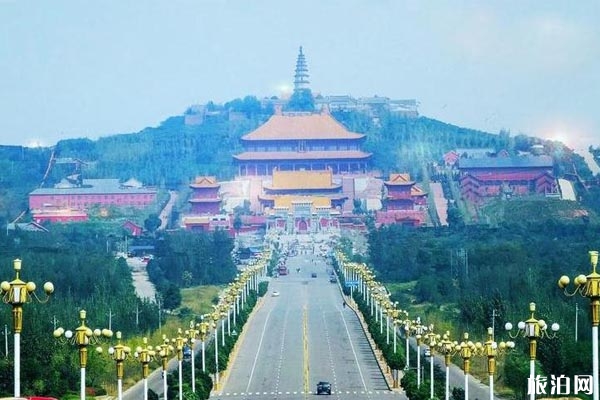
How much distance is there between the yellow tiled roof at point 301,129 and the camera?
121750 millimetres

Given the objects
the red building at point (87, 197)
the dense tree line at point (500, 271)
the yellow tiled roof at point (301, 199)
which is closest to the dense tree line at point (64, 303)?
the dense tree line at point (500, 271)

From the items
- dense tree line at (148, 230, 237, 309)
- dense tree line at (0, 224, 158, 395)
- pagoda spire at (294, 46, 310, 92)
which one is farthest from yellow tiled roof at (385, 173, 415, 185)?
pagoda spire at (294, 46, 310, 92)

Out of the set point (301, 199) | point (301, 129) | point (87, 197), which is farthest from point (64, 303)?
point (301, 129)

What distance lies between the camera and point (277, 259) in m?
90.9

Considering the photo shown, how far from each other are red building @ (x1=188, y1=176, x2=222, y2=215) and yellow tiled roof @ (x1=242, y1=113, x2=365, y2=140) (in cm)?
1546

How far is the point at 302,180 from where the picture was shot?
11094 cm

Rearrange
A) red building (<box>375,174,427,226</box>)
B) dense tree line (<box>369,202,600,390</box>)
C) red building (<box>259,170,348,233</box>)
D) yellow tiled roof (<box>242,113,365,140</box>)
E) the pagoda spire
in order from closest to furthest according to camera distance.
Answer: dense tree line (<box>369,202,600,390</box>)
red building (<box>375,174,427,226</box>)
red building (<box>259,170,348,233</box>)
yellow tiled roof (<box>242,113,365,140</box>)
the pagoda spire

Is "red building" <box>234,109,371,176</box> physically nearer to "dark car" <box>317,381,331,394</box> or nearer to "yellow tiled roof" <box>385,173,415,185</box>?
"yellow tiled roof" <box>385,173,415,185</box>

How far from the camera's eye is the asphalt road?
40.7m

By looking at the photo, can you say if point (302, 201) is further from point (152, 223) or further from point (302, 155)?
point (302, 155)

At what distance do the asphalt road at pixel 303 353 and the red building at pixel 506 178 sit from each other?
34.9 meters

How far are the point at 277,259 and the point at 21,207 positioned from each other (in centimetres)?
2557

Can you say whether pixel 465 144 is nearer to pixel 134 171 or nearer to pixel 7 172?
pixel 134 171

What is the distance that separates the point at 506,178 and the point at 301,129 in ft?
63.7
